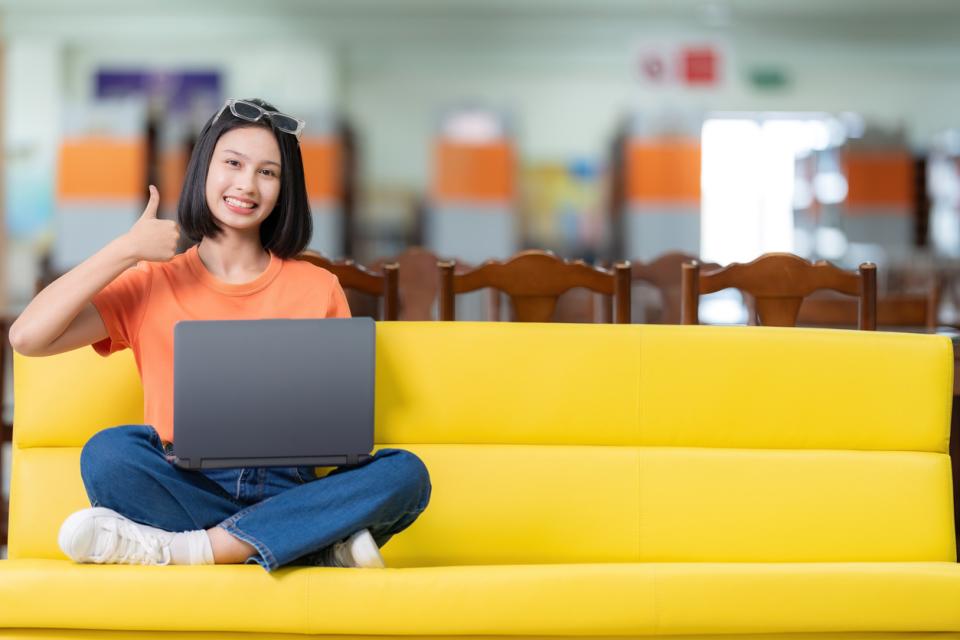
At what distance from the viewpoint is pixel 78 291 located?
159cm

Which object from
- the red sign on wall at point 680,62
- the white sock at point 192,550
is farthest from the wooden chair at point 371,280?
the red sign on wall at point 680,62

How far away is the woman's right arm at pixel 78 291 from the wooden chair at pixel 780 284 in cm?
123

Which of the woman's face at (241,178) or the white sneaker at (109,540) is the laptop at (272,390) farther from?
the woman's face at (241,178)

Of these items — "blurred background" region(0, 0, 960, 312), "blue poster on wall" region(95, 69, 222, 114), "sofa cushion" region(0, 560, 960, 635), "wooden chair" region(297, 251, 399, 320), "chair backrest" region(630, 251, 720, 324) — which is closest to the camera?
"sofa cushion" region(0, 560, 960, 635)

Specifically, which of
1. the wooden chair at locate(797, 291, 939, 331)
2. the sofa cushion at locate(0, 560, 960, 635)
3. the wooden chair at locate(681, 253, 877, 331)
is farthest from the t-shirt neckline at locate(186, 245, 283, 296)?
the wooden chair at locate(797, 291, 939, 331)

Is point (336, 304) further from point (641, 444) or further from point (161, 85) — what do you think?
point (161, 85)

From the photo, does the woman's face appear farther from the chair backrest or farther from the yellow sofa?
the chair backrest

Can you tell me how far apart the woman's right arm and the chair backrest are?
1.84m

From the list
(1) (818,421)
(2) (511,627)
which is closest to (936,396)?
(1) (818,421)

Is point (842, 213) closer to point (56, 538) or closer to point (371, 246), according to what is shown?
point (371, 246)

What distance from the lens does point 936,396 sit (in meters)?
1.86

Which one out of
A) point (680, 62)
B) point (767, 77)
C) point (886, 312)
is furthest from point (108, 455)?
point (767, 77)

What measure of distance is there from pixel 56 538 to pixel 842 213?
36.1 ft

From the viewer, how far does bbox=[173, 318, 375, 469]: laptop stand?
5.23 ft
